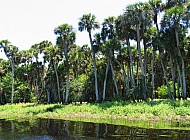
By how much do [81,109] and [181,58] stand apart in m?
15.6

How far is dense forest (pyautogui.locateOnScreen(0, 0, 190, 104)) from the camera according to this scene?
38094 mm

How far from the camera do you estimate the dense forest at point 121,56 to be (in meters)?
38.1

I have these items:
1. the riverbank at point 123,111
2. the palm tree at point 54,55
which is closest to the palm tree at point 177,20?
the riverbank at point 123,111

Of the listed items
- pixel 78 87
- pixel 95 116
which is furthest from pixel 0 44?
pixel 95 116

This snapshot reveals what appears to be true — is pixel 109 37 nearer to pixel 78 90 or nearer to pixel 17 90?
pixel 78 90

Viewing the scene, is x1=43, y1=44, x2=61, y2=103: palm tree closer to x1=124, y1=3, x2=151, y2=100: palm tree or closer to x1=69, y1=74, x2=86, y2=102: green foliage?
x1=69, y1=74, x2=86, y2=102: green foliage

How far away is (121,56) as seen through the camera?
159 feet

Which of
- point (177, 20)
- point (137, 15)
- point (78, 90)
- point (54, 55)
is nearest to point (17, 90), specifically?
point (54, 55)

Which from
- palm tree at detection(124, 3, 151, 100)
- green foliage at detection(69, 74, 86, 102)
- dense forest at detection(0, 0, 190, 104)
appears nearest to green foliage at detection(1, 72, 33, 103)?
dense forest at detection(0, 0, 190, 104)

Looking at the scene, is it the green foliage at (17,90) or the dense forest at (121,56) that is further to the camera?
the green foliage at (17,90)

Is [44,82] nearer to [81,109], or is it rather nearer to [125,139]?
[81,109]

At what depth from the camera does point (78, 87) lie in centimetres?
5253

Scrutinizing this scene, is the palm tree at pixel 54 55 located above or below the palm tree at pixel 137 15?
below

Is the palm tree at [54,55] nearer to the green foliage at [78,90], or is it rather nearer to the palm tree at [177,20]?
the green foliage at [78,90]
